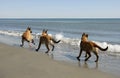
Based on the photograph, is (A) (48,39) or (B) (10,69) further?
(A) (48,39)

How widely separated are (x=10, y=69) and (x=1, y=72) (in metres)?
0.44

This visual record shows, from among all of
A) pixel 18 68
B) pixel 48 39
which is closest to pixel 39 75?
pixel 18 68

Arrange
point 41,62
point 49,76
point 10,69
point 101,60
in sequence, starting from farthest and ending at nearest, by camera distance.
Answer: point 101,60
point 41,62
point 10,69
point 49,76

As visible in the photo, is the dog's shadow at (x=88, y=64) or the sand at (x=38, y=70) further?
the dog's shadow at (x=88, y=64)

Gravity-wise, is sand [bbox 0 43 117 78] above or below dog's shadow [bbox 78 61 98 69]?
above

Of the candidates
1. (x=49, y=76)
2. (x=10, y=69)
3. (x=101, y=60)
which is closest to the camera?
(x=49, y=76)

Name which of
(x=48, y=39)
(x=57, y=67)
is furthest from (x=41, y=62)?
(x=48, y=39)

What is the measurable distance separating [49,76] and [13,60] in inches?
103

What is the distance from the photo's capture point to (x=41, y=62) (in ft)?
33.0

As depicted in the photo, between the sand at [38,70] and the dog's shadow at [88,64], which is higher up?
the sand at [38,70]

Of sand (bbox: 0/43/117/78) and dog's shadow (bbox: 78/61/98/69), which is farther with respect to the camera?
dog's shadow (bbox: 78/61/98/69)

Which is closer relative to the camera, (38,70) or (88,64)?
(38,70)

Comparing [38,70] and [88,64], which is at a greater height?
[38,70]

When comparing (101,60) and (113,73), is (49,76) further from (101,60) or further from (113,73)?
(101,60)
